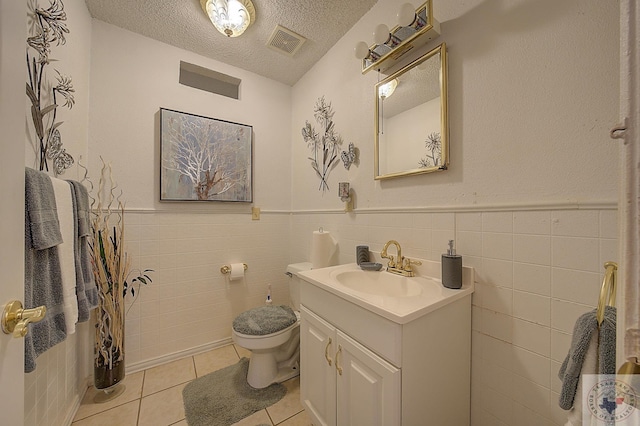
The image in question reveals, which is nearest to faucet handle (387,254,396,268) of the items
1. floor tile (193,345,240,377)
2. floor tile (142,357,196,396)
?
floor tile (193,345,240,377)

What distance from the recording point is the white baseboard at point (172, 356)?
66.3 inches

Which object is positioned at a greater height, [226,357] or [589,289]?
[589,289]

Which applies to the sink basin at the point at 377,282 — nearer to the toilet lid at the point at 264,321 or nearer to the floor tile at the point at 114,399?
the toilet lid at the point at 264,321

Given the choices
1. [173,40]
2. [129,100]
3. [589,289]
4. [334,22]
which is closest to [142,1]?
[173,40]

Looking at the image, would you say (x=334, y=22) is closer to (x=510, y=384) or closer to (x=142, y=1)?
(x=142, y=1)

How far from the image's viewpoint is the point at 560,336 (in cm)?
83

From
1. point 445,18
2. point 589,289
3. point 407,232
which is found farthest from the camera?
point 407,232

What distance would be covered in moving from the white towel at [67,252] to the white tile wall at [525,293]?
1.62m

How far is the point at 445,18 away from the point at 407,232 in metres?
1.09

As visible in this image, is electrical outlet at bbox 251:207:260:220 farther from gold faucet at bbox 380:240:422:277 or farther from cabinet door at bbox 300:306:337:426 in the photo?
gold faucet at bbox 380:240:422:277

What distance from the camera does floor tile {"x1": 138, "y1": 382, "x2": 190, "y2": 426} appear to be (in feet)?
4.20

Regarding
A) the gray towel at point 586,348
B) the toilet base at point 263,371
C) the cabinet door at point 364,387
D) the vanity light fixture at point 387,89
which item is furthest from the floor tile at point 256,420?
the vanity light fixture at point 387,89

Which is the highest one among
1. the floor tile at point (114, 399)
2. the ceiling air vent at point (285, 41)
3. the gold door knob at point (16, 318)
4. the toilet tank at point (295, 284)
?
the ceiling air vent at point (285, 41)

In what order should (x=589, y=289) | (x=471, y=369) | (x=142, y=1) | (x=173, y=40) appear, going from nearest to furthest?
1. (x=589, y=289)
2. (x=471, y=369)
3. (x=142, y=1)
4. (x=173, y=40)
